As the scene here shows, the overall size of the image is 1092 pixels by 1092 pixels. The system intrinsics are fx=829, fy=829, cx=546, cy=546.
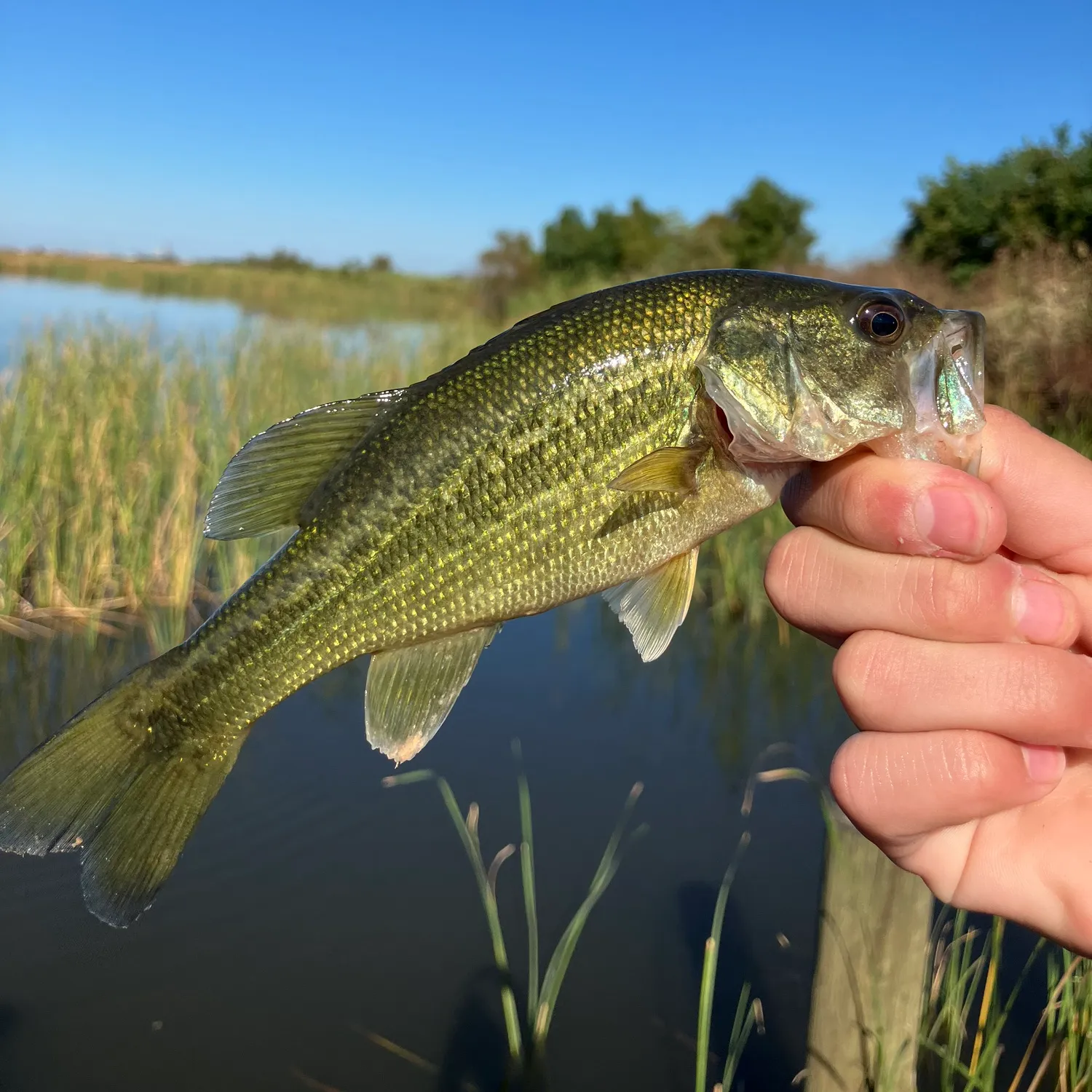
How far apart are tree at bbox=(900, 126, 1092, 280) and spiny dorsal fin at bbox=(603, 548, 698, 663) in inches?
628

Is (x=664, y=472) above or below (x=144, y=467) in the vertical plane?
above

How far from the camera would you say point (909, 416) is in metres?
1.67

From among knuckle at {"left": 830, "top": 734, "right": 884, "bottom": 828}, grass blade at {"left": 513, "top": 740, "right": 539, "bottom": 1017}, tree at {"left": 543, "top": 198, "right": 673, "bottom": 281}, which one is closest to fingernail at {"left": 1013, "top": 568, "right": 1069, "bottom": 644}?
knuckle at {"left": 830, "top": 734, "right": 884, "bottom": 828}

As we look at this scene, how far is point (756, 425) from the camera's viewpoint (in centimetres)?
172

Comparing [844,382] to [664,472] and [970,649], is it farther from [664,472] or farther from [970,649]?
[970,649]

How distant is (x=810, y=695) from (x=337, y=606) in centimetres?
569

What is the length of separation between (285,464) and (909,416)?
131 centimetres

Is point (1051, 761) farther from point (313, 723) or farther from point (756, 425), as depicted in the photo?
point (313, 723)

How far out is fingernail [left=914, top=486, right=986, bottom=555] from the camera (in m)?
1.51

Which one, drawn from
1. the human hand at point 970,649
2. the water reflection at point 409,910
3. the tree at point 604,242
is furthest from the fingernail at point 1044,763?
the tree at point 604,242

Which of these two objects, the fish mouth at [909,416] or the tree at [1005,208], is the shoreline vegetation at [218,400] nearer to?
the tree at [1005,208]

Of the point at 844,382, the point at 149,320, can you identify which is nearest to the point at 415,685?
the point at 844,382

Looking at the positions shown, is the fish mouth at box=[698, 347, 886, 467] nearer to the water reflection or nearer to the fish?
the fish

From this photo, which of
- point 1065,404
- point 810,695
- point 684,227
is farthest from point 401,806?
point 684,227
